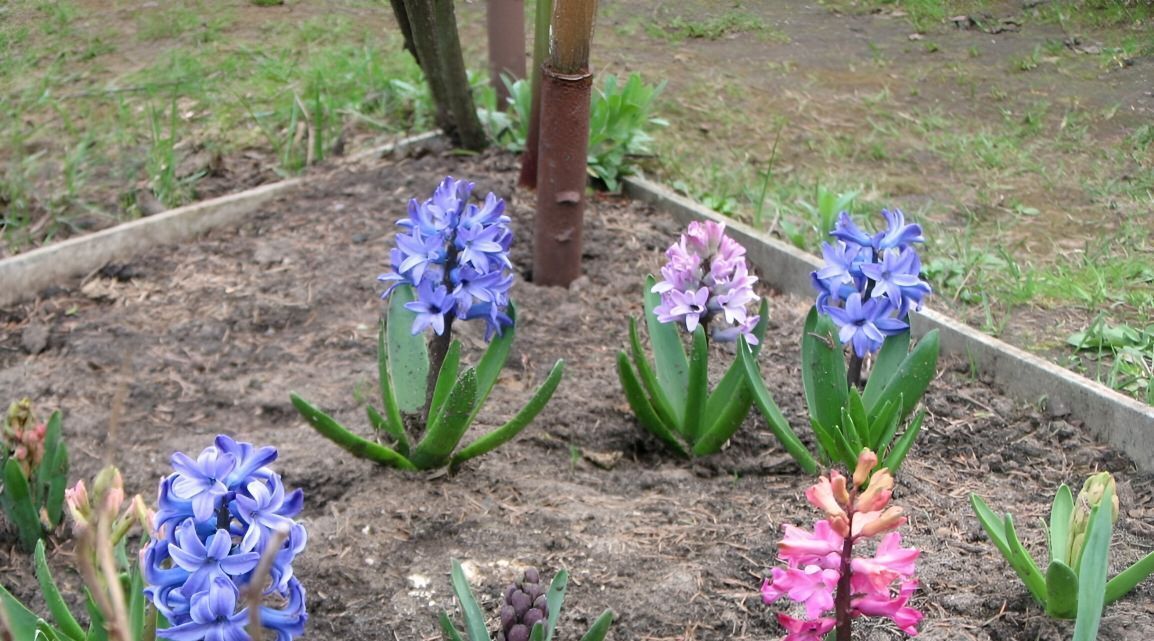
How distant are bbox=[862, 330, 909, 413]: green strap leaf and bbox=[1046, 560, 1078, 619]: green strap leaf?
61 cm

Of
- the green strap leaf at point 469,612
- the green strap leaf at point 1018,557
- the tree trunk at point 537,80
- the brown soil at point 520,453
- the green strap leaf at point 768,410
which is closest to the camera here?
the green strap leaf at point 469,612

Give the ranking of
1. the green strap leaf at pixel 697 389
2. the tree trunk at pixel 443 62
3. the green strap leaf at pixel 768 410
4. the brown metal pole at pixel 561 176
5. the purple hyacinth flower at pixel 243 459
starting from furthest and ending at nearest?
the tree trunk at pixel 443 62, the brown metal pole at pixel 561 176, the green strap leaf at pixel 697 389, the green strap leaf at pixel 768 410, the purple hyacinth flower at pixel 243 459

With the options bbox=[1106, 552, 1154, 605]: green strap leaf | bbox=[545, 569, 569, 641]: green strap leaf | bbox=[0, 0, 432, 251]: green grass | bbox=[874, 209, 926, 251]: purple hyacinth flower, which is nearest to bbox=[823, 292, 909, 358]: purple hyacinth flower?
bbox=[874, 209, 926, 251]: purple hyacinth flower

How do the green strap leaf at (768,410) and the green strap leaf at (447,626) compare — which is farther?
the green strap leaf at (768,410)

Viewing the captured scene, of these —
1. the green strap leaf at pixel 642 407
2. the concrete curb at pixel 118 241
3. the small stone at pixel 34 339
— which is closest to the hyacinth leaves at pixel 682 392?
the green strap leaf at pixel 642 407

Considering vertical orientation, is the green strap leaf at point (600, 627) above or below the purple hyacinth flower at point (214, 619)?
below

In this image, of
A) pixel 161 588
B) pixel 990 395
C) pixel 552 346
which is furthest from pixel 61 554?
pixel 990 395

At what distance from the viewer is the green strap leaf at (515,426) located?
2314mm

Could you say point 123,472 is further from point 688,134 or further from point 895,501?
point 688,134

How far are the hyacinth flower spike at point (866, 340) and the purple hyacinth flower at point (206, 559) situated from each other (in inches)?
49.9

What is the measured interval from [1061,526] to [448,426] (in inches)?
45.2

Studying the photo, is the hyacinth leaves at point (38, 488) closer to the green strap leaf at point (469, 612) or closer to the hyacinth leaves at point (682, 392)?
the green strap leaf at point (469, 612)

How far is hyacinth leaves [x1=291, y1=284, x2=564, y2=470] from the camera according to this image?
2.34 m

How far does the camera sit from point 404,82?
5.04 metres
